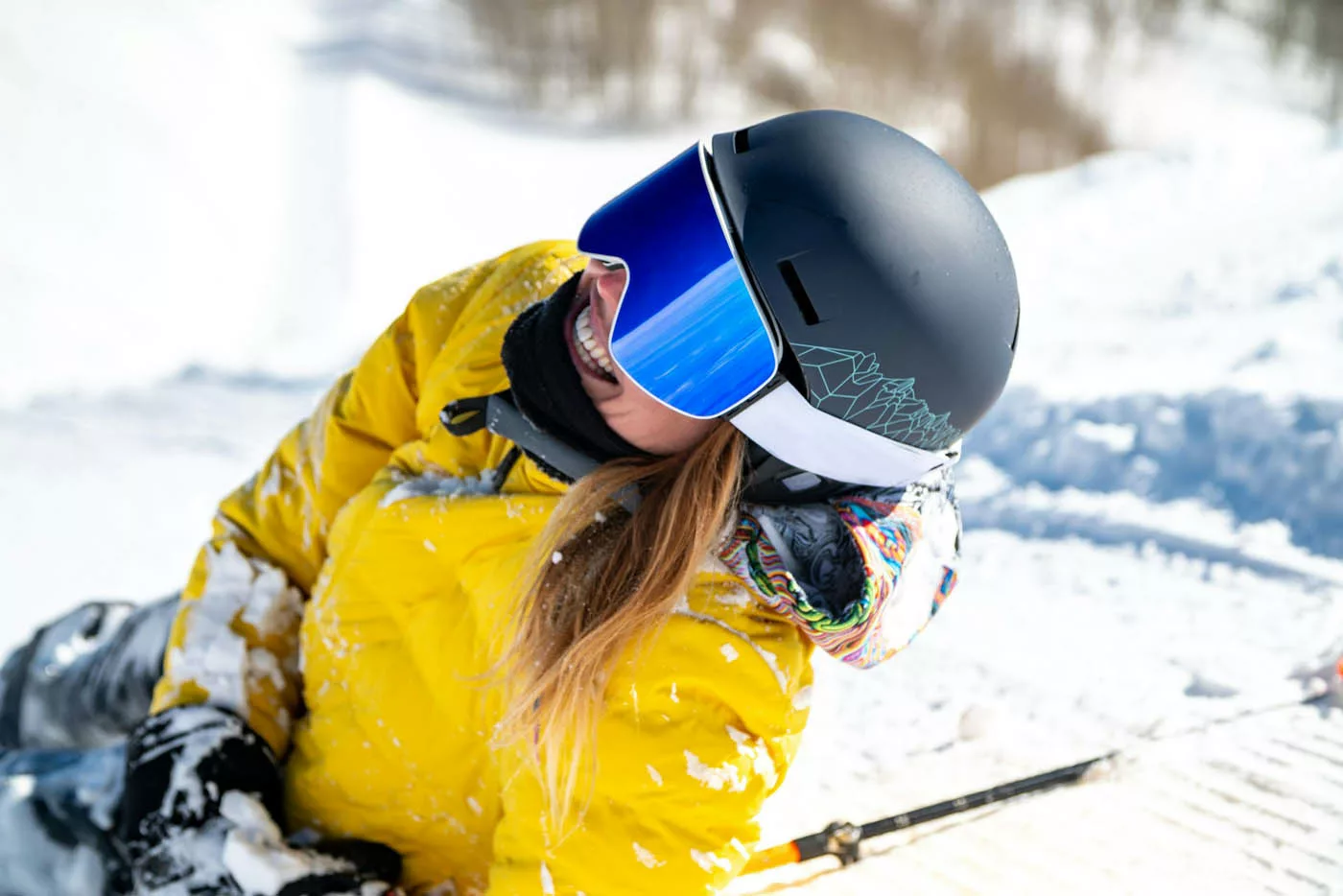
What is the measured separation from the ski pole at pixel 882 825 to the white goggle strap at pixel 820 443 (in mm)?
901

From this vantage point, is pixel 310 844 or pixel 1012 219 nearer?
pixel 310 844

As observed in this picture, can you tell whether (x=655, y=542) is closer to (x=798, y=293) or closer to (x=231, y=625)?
(x=798, y=293)

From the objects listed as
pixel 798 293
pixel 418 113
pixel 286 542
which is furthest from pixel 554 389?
pixel 418 113

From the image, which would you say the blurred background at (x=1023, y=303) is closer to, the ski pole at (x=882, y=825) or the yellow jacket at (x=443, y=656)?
the ski pole at (x=882, y=825)

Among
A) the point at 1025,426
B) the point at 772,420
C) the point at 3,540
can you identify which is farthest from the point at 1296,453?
the point at 3,540

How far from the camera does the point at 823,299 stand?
4.07 feet

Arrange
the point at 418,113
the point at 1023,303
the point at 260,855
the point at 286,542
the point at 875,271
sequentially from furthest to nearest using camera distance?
the point at 418,113, the point at 1023,303, the point at 286,542, the point at 260,855, the point at 875,271

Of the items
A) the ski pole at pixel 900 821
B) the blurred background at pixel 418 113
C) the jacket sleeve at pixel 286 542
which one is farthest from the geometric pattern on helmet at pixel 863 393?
the blurred background at pixel 418 113

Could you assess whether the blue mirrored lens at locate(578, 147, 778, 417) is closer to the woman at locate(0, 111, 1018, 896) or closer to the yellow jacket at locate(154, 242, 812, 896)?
the woman at locate(0, 111, 1018, 896)

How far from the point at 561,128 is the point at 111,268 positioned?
5.76 m

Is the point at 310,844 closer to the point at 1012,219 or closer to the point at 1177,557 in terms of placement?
the point at 1177,557

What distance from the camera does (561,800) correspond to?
1.29m

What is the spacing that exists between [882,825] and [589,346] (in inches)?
46.2

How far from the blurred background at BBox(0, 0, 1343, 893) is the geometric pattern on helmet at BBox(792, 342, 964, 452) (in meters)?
1.05
